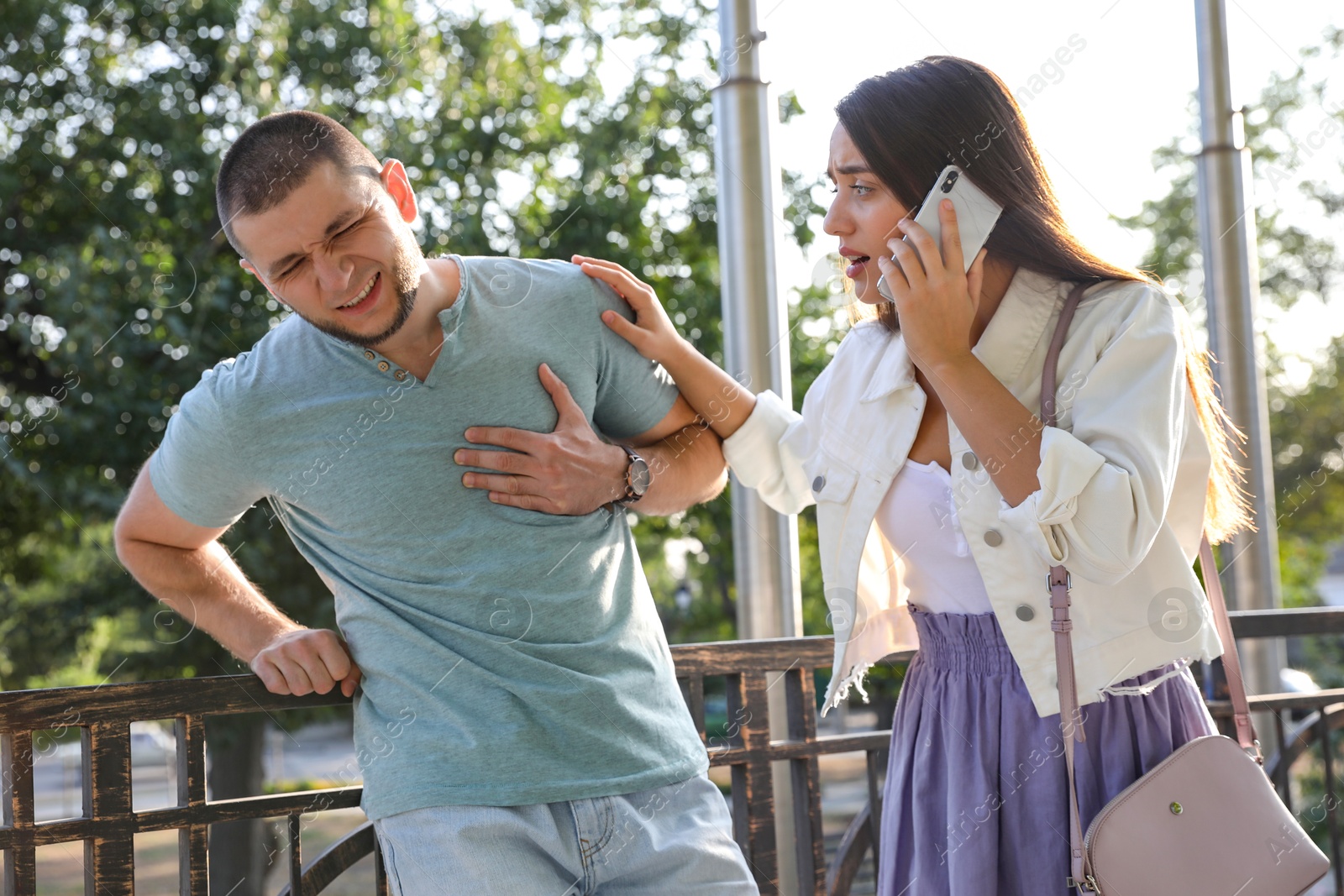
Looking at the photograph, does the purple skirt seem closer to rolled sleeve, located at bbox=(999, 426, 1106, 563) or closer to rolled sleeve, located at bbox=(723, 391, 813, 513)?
rolled sleeve, located at bbox=(999, 426, 1106, 563)

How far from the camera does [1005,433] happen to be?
167 centimetres

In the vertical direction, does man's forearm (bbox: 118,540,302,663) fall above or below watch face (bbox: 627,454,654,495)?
below

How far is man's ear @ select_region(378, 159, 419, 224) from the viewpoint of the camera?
6.49 ft

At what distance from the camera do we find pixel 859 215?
1.91 meters

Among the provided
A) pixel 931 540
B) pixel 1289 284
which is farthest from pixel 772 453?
pixel 1289 284

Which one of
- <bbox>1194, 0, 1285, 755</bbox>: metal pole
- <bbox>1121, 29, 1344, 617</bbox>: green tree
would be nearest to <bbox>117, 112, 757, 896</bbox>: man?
<bbox>1194, 0, 1285, 755</bbox>: metal pole

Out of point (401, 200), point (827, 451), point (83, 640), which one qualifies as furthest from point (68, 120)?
point (827, 451)

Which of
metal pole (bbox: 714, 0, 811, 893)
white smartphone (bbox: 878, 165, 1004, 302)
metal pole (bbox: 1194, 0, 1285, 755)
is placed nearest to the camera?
white smartphone (bbox: 878, 165, 1004, 302)

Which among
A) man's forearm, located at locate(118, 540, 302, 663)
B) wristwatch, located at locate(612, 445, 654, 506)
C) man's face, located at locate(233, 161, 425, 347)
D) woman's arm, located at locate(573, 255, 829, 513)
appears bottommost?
man's forearm, located at locate(118, 540, 302, 663)

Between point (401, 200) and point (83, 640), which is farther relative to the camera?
point (83, 640)

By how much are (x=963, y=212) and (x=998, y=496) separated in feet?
1.45

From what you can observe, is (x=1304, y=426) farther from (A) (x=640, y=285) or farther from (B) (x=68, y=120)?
(A) (x=640, y=285)

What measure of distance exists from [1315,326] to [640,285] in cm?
1612

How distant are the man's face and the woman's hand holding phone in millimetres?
772
